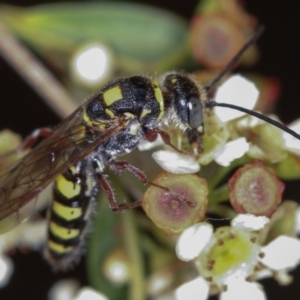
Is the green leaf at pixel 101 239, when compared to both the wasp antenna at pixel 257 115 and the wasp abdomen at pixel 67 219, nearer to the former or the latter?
the wasp abdomen at pixel 67 219

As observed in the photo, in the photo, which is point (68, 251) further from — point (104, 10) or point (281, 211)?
point (104, 10)

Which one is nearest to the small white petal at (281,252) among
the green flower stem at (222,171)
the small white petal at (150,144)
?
the green flower stem at (222,171)

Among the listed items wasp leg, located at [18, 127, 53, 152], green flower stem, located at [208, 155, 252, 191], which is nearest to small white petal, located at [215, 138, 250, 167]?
green flower stem, located at [208, 155, 252, 191]

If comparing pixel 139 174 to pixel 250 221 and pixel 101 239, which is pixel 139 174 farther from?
pixel 101 239

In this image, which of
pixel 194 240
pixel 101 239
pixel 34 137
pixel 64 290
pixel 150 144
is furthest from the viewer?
pixel 64 290

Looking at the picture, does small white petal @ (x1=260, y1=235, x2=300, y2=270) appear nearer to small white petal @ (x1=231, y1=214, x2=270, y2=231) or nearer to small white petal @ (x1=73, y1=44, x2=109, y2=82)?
small white petal @ (x1=231, y1=214, x2=270, y2=231)

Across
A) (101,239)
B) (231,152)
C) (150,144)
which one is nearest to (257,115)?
(231,152)
